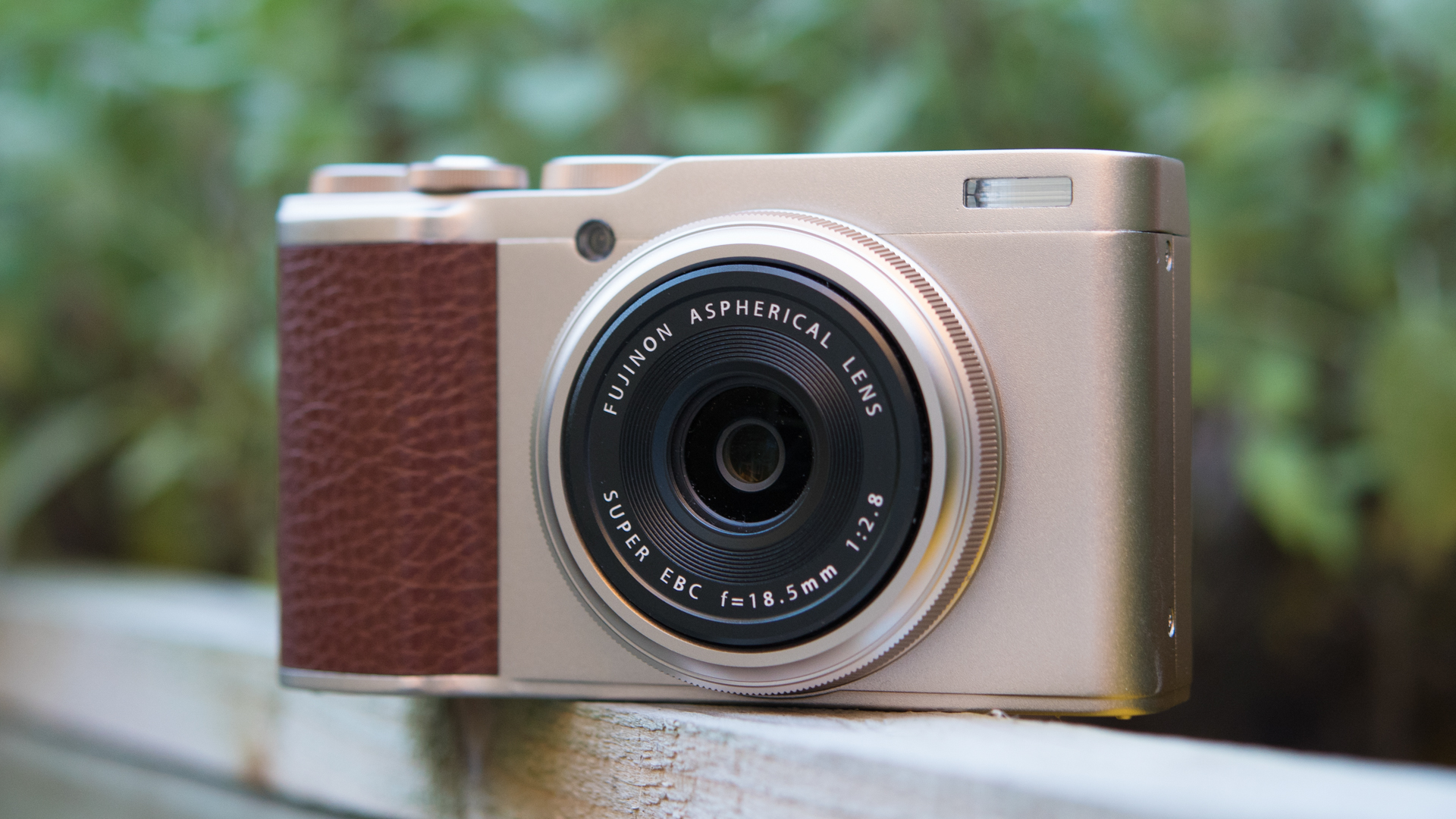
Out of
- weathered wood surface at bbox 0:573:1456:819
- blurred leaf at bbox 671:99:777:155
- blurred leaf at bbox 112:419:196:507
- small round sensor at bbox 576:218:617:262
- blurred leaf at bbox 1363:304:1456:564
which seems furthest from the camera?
blurred leaf at bbox 112:419:196:507

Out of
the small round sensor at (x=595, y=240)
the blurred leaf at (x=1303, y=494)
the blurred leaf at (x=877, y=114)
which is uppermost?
the blurred leaf at (x=877, y=114)

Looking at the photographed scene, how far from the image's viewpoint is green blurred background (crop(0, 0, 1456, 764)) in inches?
30.5

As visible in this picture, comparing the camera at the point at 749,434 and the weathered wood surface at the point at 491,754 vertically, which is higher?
the camera at the point at 749,434

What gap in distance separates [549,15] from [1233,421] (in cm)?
65

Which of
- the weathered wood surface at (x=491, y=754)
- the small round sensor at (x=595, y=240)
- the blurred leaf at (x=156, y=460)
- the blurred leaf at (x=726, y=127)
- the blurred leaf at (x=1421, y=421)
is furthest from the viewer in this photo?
the blurred leaf at (x=156, y=460)

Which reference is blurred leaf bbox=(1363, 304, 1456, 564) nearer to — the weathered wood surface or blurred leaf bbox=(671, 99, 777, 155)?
the weathered wood surface

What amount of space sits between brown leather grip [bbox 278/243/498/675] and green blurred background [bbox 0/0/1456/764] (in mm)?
318

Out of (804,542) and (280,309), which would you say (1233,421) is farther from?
(280,309)

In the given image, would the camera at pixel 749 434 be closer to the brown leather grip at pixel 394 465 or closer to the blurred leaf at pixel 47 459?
the brown leather grip at pixel 394 465

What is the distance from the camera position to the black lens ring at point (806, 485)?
17.2 inches

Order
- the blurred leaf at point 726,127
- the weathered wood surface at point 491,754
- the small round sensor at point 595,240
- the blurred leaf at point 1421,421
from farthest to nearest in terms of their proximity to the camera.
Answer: the blurred leaf at point 726,127
the blurred leaf at point 1421,421
the small round sensor at point 595,240
the weathered wood surface at point 491,754

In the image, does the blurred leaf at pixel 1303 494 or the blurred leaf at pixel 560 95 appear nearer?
the blurred leaf at pixel 1303 494

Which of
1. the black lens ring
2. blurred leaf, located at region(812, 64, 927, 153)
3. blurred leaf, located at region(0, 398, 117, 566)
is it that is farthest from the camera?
blurred leaf, located at region(0, 398, 117, 566)

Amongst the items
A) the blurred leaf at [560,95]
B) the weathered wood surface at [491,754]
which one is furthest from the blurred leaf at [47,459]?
the blurred leaf at [560,95]
